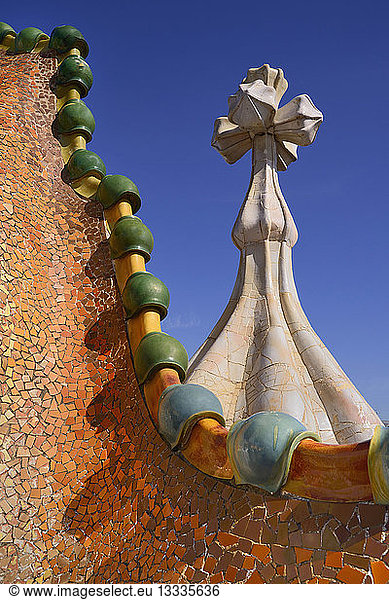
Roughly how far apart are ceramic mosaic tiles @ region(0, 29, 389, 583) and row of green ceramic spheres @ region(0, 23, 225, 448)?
0.13 m

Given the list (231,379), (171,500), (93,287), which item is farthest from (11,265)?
(231,379)

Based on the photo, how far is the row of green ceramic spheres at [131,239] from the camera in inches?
78.2

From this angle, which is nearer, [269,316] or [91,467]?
[91,467]

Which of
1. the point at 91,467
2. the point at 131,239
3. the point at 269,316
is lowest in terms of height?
the point at 91,467

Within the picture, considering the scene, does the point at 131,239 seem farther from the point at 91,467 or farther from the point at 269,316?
the point at 269,316

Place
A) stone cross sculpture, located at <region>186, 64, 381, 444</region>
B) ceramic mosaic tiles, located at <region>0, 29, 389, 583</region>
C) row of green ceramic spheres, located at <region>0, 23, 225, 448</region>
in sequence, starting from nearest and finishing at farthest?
ceramic mosaic tiles, located at <region>0, 29, 389, 583</region> < row of green ceramic spheres, located at <region>0, 23, 225, 448</region> < stone cross sculpture, located at <region>186, 64, 381, 444</region>

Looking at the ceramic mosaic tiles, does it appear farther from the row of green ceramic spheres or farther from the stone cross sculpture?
the stone cross sculpture

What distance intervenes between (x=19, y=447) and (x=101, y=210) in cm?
130

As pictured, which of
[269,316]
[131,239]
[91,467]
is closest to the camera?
[91,467]

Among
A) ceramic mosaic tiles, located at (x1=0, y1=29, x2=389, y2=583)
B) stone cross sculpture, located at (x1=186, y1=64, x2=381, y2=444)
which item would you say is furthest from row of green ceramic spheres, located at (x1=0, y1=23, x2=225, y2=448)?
stone cross sculpture, located at (x1=186, y1=64, x2=381, y2=444)

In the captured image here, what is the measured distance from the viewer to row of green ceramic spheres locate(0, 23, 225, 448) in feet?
6.52

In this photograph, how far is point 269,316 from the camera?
477 cm

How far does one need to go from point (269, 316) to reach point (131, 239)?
7.56 feet

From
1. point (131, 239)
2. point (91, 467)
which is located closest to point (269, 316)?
point (131, 239)
